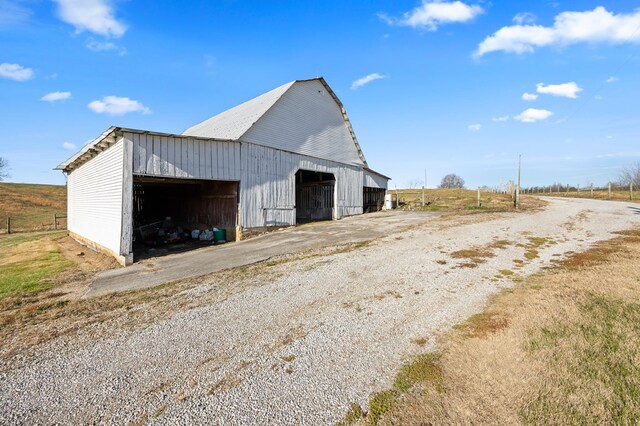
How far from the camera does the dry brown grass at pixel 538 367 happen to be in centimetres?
285

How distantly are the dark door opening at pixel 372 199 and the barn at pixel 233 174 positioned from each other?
0.15 metres

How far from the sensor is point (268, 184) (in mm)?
16031

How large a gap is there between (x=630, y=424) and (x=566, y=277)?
4729mm

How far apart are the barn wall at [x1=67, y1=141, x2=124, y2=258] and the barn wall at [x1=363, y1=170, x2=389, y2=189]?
16.3m

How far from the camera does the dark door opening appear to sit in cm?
2499

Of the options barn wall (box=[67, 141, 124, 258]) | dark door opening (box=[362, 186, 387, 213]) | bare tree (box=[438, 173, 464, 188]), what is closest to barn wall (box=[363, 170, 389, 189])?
dark door opening (box=[362, 186, 387, 213])

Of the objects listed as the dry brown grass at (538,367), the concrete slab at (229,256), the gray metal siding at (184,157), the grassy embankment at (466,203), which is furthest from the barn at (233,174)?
the dry brown grass at (538,367)

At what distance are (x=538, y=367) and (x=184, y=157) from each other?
1285 cm

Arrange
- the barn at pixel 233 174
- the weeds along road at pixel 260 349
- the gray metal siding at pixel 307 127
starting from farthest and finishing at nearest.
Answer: the gray metal siding at pixel 307 127 < the barn at pixel 233 174 < the weeds along road at pixel 260 349

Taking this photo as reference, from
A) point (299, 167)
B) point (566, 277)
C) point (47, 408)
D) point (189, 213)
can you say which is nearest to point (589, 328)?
point (566, 277)

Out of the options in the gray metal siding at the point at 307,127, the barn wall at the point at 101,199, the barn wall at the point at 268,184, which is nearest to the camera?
the barn wall at the point at 101,199

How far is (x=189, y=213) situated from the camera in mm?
19453

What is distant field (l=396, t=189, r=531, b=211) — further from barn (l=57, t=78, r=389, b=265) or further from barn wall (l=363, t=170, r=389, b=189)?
barn (l=57, t=78, r=389, b=265)

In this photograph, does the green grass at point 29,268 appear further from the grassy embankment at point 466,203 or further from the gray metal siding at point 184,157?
the grassy embankment at point 466,203
